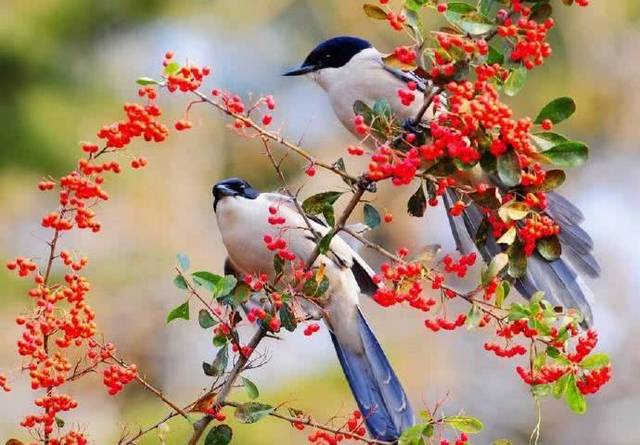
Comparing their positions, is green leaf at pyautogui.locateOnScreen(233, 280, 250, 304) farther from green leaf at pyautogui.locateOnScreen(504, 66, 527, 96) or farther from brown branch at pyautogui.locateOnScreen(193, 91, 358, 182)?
green leaf at pyautogui.locateOnScreen(504, 66, 527, 96)

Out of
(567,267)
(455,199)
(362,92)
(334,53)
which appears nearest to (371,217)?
(455,199)

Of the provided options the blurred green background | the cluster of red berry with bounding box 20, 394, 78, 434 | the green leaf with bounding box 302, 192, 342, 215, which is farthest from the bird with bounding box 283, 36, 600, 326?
the blurred green background

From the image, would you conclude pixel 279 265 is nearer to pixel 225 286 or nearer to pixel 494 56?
pixel 225 286

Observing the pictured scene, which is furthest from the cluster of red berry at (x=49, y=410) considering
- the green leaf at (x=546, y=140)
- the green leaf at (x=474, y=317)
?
the green leaf at (x=546, y=140)

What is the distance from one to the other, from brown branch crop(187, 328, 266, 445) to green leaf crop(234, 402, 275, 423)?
45 mm

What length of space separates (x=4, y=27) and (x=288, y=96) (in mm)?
2680

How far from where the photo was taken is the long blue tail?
2.75 m

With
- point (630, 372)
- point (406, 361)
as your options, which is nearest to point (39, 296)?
point (406, 361)

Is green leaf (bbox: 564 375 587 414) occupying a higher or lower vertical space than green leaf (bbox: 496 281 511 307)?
lower

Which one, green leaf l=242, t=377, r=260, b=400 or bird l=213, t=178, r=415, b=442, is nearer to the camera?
green leaf l=242, t=377, r=260, b=400

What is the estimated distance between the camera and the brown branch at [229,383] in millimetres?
2129

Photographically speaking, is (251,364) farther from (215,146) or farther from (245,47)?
(245,47)

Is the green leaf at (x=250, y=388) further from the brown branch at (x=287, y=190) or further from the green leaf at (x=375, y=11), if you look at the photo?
the green leaf at (x=375, y=11)

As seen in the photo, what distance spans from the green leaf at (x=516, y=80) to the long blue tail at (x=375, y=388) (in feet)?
2.52
